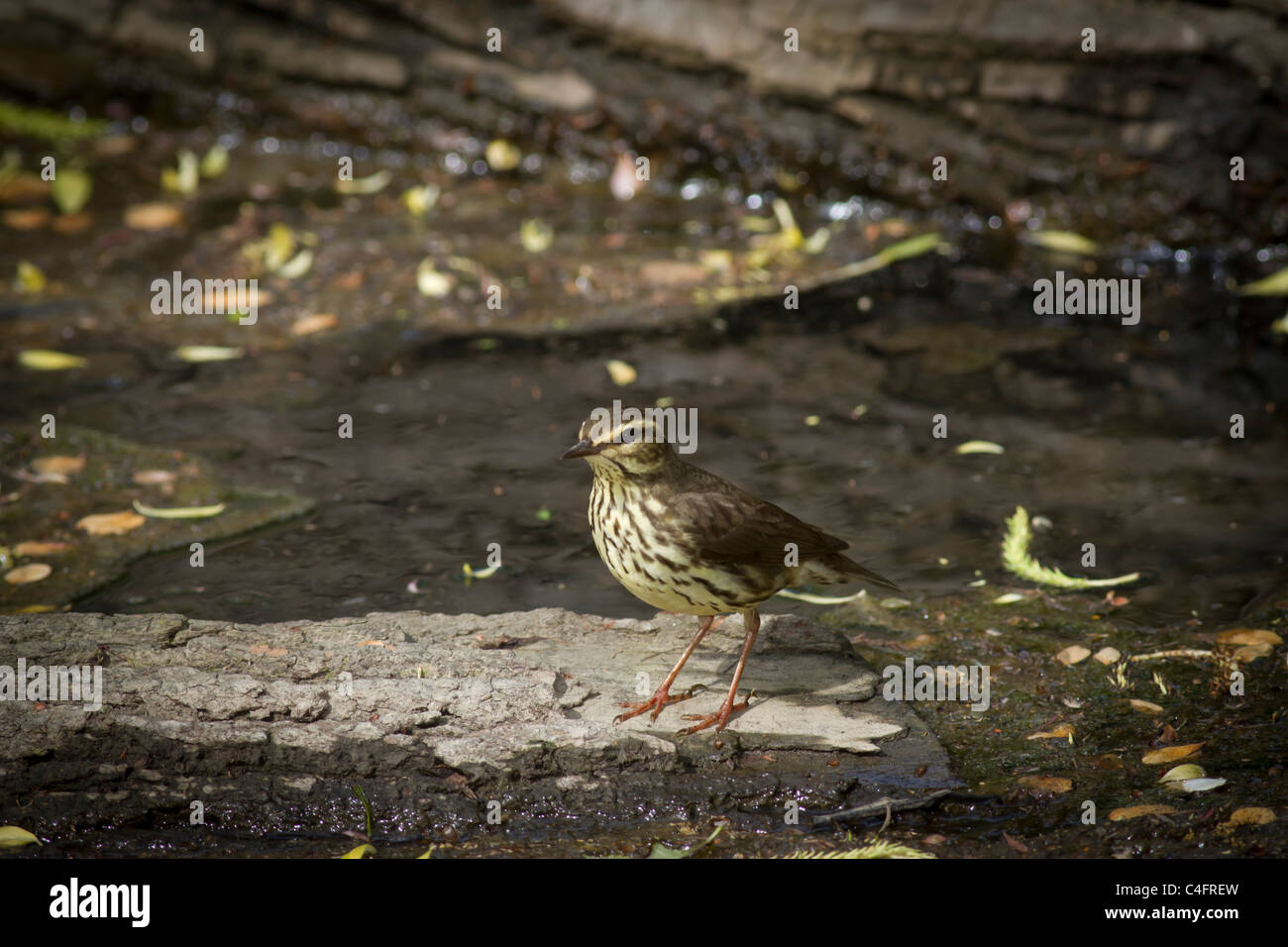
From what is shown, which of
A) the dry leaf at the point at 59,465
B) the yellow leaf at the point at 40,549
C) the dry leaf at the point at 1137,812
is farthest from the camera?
the dry leaf at the point at 59,465

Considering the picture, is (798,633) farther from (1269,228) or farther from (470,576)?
(1269,228)

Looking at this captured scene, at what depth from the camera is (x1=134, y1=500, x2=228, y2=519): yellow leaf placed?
5980 mm

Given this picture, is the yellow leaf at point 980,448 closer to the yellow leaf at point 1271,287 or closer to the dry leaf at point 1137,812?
the dry leaf at point 1137,812

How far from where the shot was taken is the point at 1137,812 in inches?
154

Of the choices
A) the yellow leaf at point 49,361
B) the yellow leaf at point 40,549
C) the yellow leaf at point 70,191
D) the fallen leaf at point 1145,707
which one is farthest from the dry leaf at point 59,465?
the fallen leaf at point 1145,707

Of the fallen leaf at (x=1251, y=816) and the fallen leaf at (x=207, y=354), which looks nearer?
the fallen leaf at (x=1251, y=816)

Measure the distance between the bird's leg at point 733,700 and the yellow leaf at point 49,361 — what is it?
4.90 meters

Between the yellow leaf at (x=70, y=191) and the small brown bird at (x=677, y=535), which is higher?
the yellow leaf at (x=70, y=191)

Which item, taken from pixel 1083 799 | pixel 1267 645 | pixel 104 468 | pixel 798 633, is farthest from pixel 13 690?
pixel 1267 645

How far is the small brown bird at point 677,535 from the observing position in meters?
4.24

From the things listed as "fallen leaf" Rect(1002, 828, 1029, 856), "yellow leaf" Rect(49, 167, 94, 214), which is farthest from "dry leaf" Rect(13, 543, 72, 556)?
"yellow leaf" Rect(49, 167, 94, 214)

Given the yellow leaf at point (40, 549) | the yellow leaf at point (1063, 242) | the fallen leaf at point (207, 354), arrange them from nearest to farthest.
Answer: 1. the yellow leaf at point (40, 549)
2. the fallen leaf at point (207, 354)
3. the yellow leaf at point (1063, 242)

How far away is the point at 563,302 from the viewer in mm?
8422

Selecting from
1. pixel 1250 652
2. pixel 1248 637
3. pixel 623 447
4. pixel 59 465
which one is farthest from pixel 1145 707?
pixel 59 465
